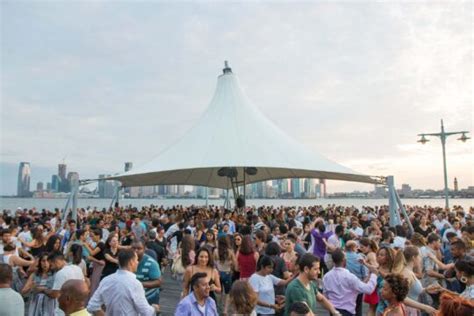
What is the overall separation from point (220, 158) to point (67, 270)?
25.4 ft

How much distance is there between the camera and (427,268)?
14.2ft

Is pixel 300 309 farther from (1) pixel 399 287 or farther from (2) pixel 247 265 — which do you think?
(2) pixel 247 265

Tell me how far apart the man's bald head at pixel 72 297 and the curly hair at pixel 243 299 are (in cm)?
93

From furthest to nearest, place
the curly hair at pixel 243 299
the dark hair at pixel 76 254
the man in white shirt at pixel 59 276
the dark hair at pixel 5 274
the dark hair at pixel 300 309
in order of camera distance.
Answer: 1. the dark hair at pixel 76 254
2. the man in white shirt at pixel 59 276
3. the dark hair at pixel 5 274
4. the curly hair at pixel 243 299
5. the dark hair at pixel 300 309

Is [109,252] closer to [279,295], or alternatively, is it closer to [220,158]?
[279,295]

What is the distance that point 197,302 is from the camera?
256cm

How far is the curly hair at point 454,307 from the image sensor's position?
1.80 metres

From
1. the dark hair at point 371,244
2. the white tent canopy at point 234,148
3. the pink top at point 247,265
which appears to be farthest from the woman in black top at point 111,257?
the white tent canopy at point 234,148

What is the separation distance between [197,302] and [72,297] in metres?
0.83

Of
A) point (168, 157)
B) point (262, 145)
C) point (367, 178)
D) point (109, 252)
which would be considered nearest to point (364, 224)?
point (367, 178)

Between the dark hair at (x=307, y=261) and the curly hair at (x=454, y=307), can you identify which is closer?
the curly hair at (x=454, y=307)

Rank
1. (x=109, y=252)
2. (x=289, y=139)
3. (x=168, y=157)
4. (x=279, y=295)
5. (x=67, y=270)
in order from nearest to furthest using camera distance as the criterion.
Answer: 1. (x=67, y=270)
2. (x=279, y=295)
3. (x=109, y=252)
4. (x=168, y=157)
5. (x=289, y=139)

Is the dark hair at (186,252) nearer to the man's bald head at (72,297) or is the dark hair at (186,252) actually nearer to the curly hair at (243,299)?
the curly hair at (243,299)

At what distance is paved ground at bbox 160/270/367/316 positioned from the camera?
18.0ft
